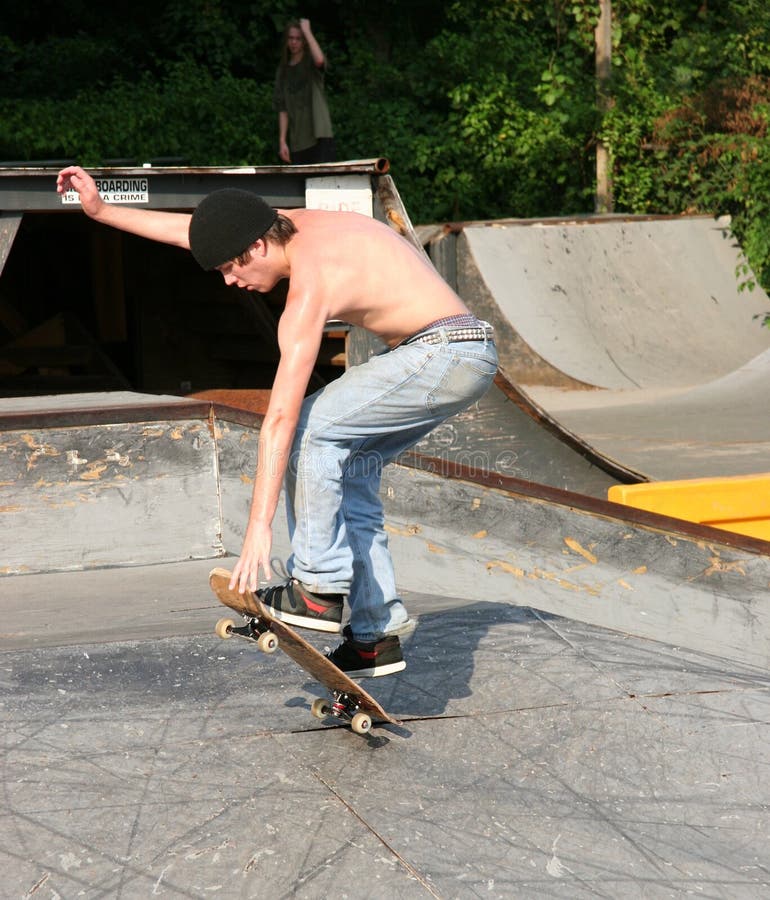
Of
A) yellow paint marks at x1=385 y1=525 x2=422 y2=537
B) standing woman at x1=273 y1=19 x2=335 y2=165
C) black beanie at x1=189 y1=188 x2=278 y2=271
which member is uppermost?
standing woman at x1=273 y1=19 x2=335 y2=165

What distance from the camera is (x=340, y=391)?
10.5 feet

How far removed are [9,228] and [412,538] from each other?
3.01 m

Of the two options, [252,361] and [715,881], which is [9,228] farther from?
[715,881]

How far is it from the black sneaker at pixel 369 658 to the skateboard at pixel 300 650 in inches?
4.2

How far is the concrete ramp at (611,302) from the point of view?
12.5 m

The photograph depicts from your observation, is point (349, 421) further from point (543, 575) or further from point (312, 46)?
point (312, 46)

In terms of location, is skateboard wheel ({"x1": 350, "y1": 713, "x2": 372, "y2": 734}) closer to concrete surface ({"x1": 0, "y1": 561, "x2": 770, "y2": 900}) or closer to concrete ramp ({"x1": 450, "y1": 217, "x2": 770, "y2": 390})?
concrete surface ({"x1": 0, "y1": 561, "x2": 770, "y2": 900})

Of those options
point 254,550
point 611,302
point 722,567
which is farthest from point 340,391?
point 611,302

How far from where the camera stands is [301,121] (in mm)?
12211

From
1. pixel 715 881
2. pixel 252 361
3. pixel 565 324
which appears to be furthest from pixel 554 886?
pixel 565 324

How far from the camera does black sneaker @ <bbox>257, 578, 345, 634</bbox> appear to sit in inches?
125

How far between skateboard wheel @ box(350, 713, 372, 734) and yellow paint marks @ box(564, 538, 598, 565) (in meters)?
2.07

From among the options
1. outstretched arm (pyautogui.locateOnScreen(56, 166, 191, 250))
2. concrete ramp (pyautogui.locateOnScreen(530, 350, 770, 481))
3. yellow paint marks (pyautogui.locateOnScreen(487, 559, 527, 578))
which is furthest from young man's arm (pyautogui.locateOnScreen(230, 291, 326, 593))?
concrete ramp (pyautogui.locateOnScreen(530, 350, 770, 481))

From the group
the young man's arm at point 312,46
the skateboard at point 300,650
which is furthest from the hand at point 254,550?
the young man's arm at point 312,46
